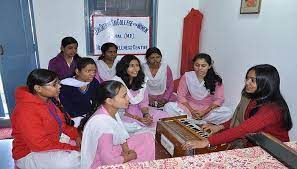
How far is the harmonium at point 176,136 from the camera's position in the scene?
73.9 inches

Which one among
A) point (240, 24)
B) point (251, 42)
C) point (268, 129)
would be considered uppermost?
point (240, 24)

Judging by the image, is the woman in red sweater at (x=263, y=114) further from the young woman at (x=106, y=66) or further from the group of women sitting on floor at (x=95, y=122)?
the young woman at (x=106, y=66)

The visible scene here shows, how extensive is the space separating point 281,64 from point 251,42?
0.49 m

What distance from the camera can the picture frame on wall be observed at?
2685mm

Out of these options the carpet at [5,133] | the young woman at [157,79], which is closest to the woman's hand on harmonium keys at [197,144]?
the young woman at [157,79]

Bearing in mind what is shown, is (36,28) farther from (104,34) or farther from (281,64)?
(281,64)

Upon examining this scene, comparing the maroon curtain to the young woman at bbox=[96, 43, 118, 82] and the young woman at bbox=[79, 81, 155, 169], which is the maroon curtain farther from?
the young woman at bbox=[79, 81, 155, 169]

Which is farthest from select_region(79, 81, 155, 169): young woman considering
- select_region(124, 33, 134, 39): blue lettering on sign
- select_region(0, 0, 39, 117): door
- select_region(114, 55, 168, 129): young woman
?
select_region(124, 33, 134, 39): blue lettering on sign

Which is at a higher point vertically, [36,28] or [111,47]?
[36,28]

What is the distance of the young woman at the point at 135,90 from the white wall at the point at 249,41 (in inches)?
41.0

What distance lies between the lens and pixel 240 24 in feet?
9.81

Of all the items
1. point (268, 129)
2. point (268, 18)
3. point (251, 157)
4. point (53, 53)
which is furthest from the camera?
point (53, 53)

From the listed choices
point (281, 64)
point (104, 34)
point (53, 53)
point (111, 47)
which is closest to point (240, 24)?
point (281, 64)

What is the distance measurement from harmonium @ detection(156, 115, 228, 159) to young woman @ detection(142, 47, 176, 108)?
3.03ft
